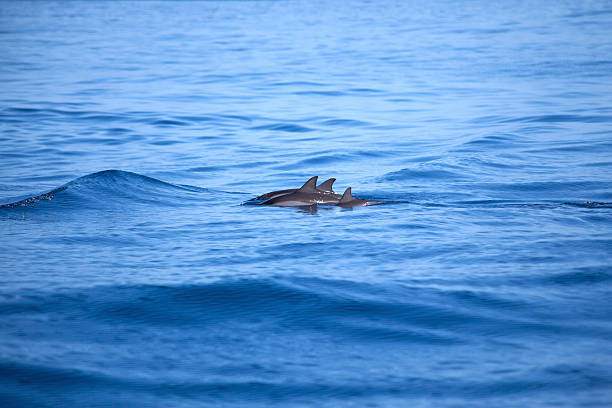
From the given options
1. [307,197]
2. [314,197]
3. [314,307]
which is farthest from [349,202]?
[314,307]

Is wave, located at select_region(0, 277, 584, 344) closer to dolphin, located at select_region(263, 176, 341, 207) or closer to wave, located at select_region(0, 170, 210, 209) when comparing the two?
dolphin, located at select_region(263, 176, 341, 207)

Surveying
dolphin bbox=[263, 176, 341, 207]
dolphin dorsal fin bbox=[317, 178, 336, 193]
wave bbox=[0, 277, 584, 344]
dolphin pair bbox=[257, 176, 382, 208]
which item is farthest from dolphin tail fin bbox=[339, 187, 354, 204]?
wave bbox=[0, 277, 584, 344]

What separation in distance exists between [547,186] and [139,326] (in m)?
8.34

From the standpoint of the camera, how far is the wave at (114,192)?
12.4 meters

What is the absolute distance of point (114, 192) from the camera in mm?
13039

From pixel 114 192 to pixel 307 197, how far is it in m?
3.50

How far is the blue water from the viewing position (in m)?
6.42

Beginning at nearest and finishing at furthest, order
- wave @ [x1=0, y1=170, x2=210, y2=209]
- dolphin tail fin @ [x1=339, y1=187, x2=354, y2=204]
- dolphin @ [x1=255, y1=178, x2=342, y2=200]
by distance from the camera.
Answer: dolphin tail fin @ [x1=339, y1=187, x2=354, y2=204]
dolphin @ [x1=255, y1=178, x2=342, y2=200]
wave @ [x1=0, y1=170, x2=210, y2=209]

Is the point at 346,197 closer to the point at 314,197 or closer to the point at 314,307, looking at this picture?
the point at 314,197

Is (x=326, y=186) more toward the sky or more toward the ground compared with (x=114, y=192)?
more toward the ground

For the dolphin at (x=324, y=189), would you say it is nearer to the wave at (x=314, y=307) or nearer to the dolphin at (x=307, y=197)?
the dolphin at (x=307, y=197)

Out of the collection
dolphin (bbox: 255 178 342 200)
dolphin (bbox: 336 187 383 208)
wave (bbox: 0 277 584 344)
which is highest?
dolphin (bbox: 255 178 342 200)

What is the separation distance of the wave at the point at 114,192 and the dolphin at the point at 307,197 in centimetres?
179

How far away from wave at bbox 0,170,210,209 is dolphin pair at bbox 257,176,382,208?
1.80 metres
